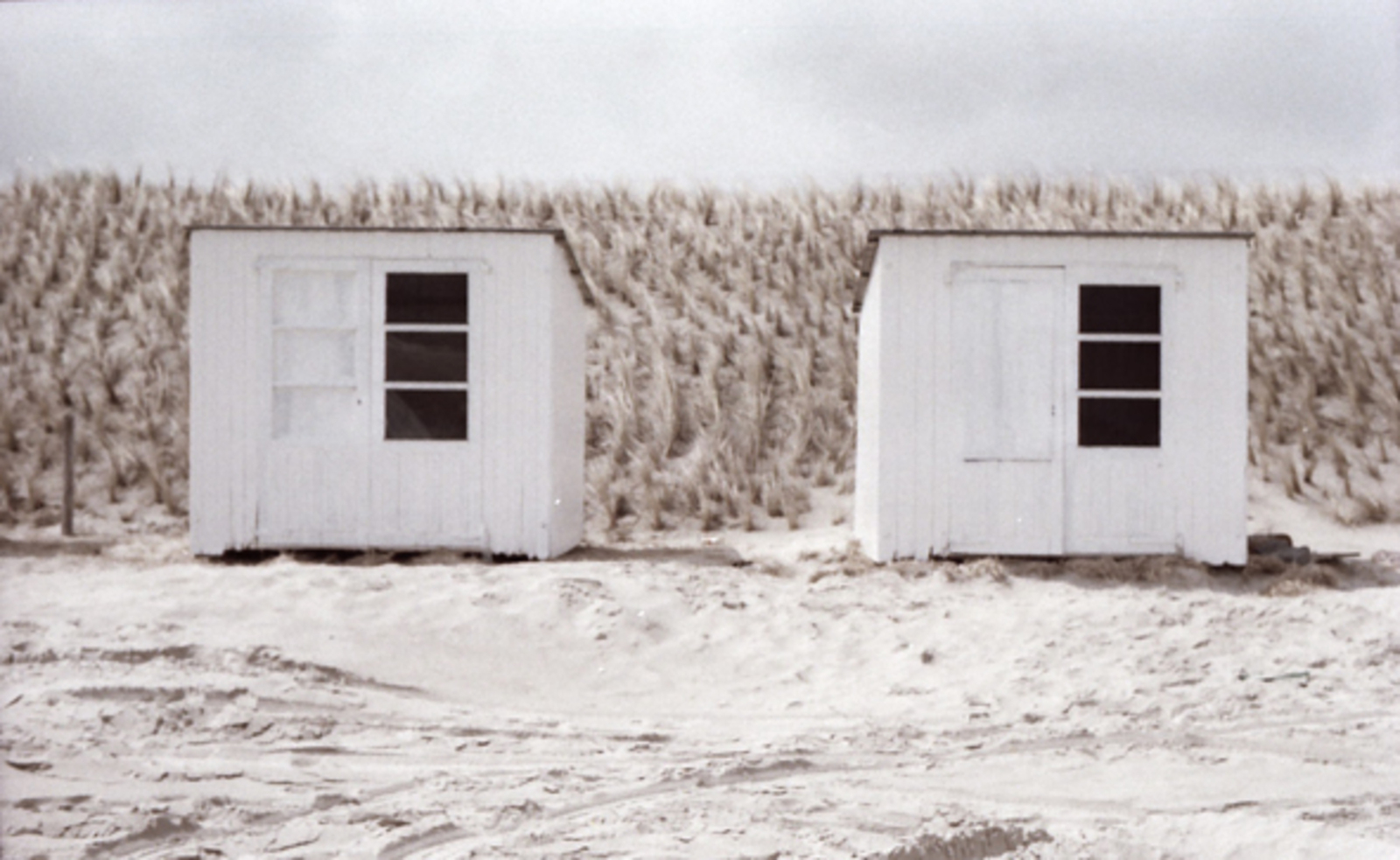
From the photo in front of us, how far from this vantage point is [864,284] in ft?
41.1

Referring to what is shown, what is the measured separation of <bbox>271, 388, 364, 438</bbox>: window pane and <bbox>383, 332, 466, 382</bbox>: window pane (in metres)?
0.44

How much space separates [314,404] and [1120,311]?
6829 mm

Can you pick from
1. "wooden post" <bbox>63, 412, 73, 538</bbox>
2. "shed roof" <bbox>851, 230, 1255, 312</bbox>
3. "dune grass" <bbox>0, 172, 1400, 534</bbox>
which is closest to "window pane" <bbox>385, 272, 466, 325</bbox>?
"shed roof" <bbox>851, 230, 1255, 312</bbox>

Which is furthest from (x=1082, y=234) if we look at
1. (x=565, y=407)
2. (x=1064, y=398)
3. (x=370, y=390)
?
(x=370, y=390)

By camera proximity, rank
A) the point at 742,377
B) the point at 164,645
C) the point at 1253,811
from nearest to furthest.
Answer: the point at 1253,811 < the point at 164,645 < the point at 742,377

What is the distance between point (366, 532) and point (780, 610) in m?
3.81

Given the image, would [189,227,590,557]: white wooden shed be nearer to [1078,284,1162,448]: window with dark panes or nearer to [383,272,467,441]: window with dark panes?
[383,272,467,441]: window with dark panes

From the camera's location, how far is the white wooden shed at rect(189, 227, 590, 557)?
→ 10.7m

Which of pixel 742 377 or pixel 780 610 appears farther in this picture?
pixel 742 377

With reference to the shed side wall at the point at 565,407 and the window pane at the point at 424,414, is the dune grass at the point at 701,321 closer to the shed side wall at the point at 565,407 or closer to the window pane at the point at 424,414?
the shed side wall at the point at 565,407

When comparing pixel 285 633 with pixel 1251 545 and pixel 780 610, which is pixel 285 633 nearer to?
pixel 780 610

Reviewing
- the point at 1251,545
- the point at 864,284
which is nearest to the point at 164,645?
the point at 864,284

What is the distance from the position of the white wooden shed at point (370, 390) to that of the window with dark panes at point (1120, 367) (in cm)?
455

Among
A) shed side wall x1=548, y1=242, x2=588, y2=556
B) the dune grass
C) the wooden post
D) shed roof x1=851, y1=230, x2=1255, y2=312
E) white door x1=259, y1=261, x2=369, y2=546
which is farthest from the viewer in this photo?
the dune grass
